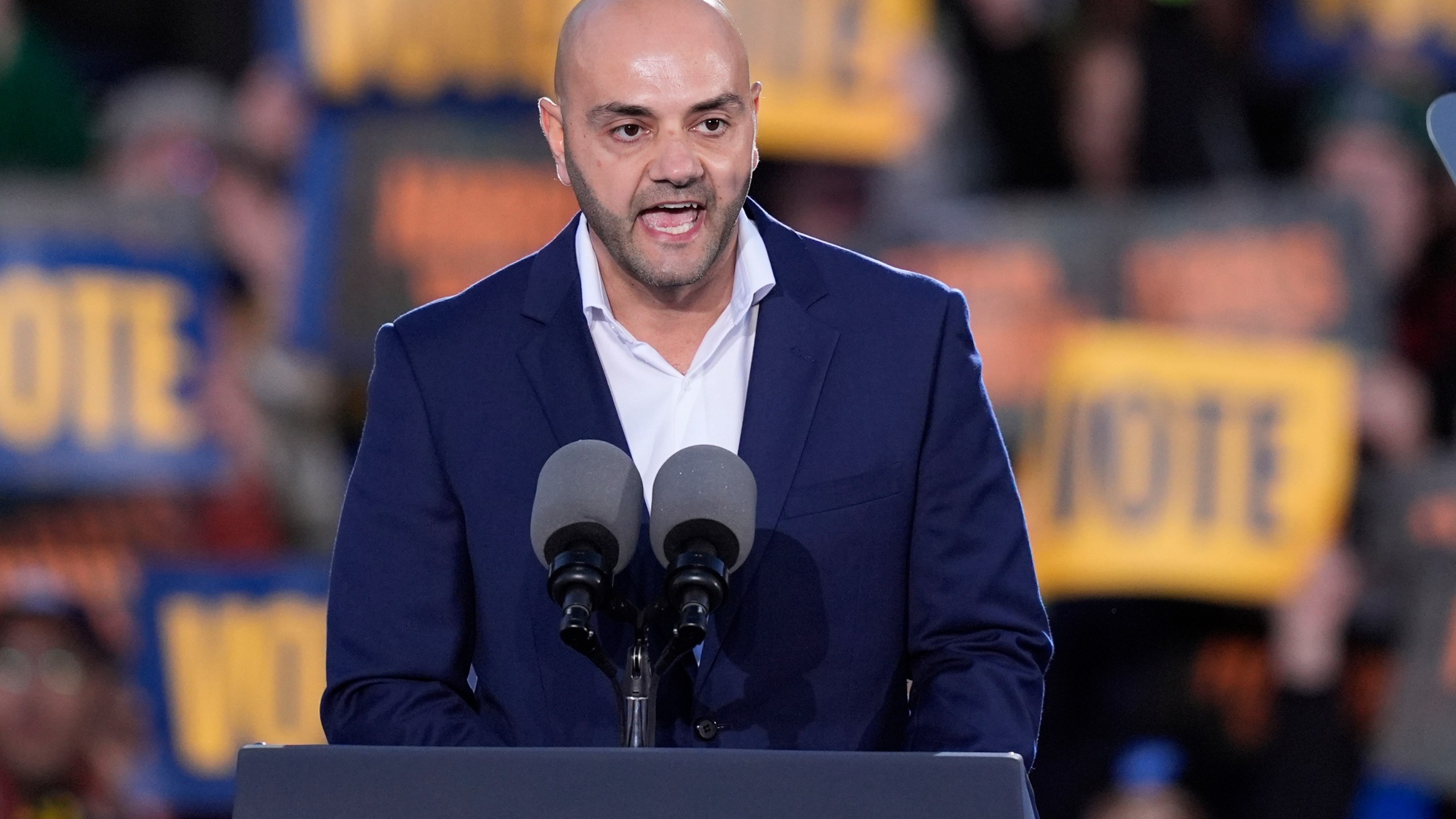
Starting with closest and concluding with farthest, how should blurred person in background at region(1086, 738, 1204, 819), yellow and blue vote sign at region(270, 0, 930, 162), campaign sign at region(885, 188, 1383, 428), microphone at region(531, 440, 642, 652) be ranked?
microphone at region(531, 440, 642, 652) < blurred person in background at region(1086, 738, 1204, 819) < campaign sign at region(885, 188, 1383, 428) < yellow and blue vote sign at region(270, 0, 930, 162)

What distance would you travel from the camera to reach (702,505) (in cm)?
176

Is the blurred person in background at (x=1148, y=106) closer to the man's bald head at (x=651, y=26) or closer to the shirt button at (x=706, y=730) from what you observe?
the man's bald head at (x=651, y=26)

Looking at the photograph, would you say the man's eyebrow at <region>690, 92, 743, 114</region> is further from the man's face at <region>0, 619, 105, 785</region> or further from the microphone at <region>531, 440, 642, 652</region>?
the man's face at <region>0, 619, 105, 785</region>

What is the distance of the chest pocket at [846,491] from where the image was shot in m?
2.15

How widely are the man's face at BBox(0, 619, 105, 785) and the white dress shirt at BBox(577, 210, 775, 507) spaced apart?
3.32 meters

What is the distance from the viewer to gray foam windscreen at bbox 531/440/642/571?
1765 millimetres

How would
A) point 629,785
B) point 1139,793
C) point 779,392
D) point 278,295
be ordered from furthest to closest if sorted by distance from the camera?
point 278,295 → point 1139,793 → point 779,392 → point 629,785

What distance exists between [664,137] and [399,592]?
49 centimetres

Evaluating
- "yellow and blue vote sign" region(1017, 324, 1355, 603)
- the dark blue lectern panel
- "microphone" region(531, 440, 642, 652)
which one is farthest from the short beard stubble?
"yellow and blue vote sign" region(1017, 324, 1355, 603)

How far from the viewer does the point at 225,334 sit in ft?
19.2

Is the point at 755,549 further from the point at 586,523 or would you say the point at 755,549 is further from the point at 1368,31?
the point at 1368,31

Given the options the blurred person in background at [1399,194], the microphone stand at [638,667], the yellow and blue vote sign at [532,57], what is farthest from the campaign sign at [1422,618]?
the microphone stand at [638,667]

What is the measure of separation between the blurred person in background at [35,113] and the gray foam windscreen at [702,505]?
462 centimetres

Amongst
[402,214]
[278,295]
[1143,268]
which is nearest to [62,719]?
[278,295]
